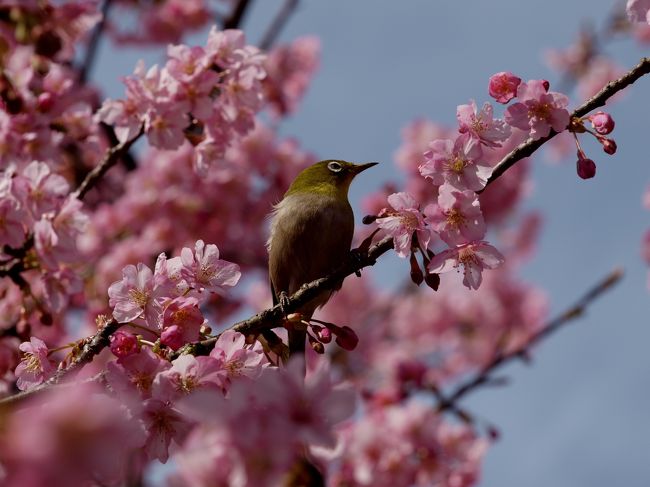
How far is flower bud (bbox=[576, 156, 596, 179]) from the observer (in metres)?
2.56

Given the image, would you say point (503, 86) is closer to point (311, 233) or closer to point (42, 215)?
point (311, 233)

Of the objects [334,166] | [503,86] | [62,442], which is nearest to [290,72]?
[334,166]

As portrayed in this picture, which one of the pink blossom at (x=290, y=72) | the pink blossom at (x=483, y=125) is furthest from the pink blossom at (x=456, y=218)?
the pink blossom at (x=290, y=72)

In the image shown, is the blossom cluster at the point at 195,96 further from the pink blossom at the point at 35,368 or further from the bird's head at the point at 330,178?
the pink blossom at the point at 35,368

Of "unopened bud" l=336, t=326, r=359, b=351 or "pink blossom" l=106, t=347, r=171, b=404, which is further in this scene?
"unopened bud" l=336, t=326, r=359, b=351

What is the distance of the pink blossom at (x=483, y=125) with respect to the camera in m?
2.61

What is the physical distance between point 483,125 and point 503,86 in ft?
0.51

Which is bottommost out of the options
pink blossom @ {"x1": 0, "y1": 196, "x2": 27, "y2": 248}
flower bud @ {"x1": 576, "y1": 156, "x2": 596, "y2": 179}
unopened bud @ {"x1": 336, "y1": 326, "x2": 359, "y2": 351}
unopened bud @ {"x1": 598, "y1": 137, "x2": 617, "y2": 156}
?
pink blossom @ {"x1": 0, "y1": 196, "x2": 27, "y2": 248}

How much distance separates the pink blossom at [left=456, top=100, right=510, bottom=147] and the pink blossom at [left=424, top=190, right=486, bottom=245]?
292mm

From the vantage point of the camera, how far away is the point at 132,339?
2316mm

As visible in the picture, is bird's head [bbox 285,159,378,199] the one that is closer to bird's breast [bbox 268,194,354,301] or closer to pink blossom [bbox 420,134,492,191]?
bird's breast [bbox 268,194,354,301]

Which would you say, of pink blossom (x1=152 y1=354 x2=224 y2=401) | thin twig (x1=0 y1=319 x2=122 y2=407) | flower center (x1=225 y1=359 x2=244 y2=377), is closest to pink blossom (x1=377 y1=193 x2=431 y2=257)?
flower center (x1=225 y1=359 x2=244 y2=377)

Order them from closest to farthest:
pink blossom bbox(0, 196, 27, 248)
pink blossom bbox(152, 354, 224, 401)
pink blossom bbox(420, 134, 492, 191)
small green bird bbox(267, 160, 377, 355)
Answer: pink blossom bbox(152, 354, 224, 401)
pink blossom bbox(420, 134, 492, 191)
pink blossom bbox(0, 196, 27, 248)
small green bird bbox(267, 160, 377, 355)

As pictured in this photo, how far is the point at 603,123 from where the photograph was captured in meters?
2.50
